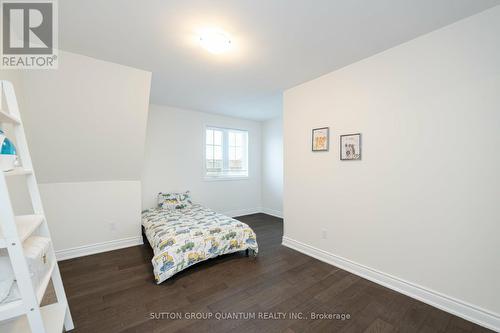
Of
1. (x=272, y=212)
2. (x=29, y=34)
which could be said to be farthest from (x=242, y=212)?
(x=29, y=34)

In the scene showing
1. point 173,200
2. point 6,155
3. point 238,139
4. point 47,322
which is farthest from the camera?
point 238,139

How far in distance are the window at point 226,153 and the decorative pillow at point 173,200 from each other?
0.81m

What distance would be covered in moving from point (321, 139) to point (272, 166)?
2.48m

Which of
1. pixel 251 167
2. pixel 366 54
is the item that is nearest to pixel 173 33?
pixel 366 54

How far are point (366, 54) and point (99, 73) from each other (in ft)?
9.65

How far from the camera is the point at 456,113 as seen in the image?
173cm

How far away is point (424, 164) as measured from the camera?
1891mm

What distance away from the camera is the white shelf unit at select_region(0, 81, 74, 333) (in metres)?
0.95

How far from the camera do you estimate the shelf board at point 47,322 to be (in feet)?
3.85

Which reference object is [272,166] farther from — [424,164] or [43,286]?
[43,286]

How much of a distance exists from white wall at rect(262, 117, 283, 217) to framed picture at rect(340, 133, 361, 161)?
2.40 m

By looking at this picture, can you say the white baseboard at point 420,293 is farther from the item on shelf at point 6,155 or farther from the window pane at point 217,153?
the item on shelf at point 6,155

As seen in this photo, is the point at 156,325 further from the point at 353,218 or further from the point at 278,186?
the point at 278,186

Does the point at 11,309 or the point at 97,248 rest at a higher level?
the point at 11,309
